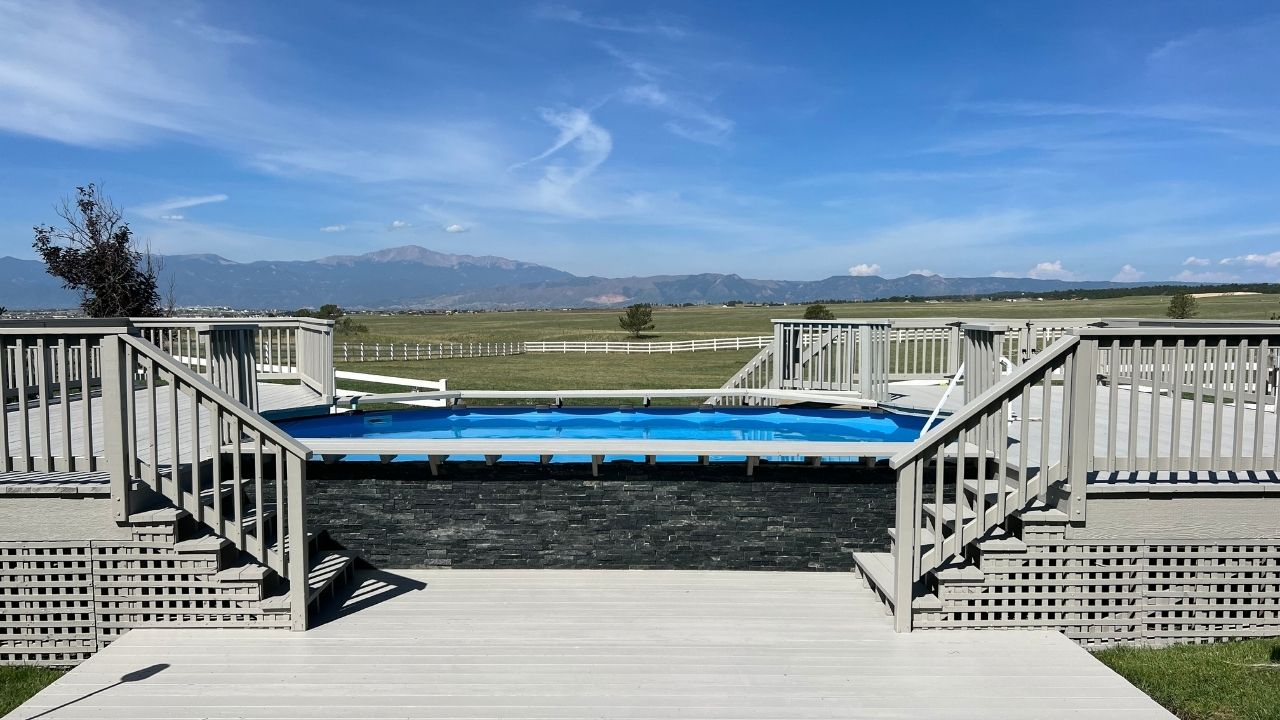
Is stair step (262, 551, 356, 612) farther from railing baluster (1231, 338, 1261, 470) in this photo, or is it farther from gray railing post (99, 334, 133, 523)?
railing baluster (1231, 338, 1261, 470)

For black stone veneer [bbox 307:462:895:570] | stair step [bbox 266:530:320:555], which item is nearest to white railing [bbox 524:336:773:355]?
black stone veneer [bbox 307:462:895:570]

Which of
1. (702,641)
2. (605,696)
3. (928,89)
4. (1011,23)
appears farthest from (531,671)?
(928,89)

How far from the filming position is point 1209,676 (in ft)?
12.9

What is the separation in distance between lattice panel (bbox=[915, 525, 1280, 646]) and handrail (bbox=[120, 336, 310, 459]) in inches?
151

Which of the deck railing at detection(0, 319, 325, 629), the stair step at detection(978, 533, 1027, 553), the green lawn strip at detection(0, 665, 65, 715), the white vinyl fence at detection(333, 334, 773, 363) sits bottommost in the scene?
the green lawn strip at detection(0, 665, 65, 715)

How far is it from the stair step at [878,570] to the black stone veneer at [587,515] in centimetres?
33

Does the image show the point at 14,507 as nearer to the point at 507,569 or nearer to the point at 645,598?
the point at 507,569

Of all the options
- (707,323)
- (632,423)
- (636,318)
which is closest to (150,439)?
(632,423)

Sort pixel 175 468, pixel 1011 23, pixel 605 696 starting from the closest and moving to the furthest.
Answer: pixel 605 696 < pixel 175 468 < pixel 1011 23

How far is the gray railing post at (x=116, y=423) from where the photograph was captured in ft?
13.4

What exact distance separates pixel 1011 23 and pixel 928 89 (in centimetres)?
765

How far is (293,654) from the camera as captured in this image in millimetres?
3979

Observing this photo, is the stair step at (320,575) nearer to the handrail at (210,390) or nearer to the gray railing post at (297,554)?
the gray railing post at (297,554)

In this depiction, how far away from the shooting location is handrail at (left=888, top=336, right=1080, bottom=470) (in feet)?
13.6
